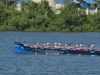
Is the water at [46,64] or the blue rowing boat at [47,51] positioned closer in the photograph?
the water at [46,64]

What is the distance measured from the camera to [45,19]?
120 metres

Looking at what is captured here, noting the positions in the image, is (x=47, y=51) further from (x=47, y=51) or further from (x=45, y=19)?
(x=45, y=19)

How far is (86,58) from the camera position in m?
63.9

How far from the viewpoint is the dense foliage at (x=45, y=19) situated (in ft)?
390

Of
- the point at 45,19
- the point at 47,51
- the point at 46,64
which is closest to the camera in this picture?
the point at 46,64

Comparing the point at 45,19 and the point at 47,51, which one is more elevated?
the point at 47,51

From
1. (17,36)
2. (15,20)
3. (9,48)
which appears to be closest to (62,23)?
(15,20)

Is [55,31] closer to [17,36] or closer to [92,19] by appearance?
[92,19]

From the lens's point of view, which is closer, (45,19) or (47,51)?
(47,51)

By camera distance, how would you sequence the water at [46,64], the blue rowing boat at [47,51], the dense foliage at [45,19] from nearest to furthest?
the water at [46,64], the blue rowing boat at [47,51], the dense foliage at [45,19]

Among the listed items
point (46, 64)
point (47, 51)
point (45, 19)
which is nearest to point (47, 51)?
point (47, 51)

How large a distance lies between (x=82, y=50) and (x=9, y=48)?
540 inches

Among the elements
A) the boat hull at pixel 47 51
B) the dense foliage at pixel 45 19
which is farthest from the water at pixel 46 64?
the dense foliage at pixel 45 19

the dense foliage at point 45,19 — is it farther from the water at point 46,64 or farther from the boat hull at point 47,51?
the boat hull at point 47,51
